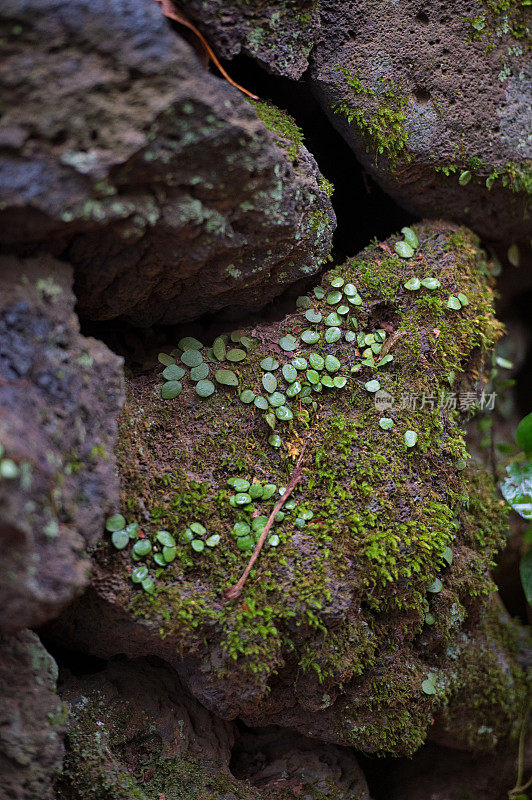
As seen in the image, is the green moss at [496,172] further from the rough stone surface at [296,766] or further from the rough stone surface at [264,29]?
the rough stone surface at [296,766]

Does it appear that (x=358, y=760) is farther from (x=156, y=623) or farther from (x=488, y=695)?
(x=156, y=623)

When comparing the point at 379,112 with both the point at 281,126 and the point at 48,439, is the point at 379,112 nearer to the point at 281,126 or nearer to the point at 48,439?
the point at 281,126

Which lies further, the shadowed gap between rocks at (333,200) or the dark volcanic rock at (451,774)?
the dark volcanic rock at (451,774)

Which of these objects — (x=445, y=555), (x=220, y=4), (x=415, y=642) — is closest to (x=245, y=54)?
(x=220, y=4)

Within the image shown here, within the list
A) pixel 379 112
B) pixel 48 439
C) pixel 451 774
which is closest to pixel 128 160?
pixel 48 439

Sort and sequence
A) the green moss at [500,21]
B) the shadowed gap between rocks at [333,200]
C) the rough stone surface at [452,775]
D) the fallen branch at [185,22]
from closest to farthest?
1. the fallen branch at [185,22]
2. the shadowed gap between rocks at [333,200]
3. the green moss at [500,21]
4. the rough stone surface at [452,775]

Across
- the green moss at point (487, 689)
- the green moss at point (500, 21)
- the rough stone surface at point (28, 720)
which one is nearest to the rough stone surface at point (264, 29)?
the green moss at point (500, 21)
